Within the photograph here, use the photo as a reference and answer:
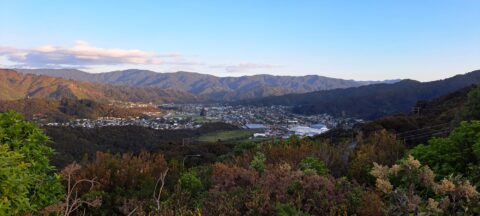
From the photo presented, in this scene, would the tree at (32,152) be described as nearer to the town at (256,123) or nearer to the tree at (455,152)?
the tree at (455,152)

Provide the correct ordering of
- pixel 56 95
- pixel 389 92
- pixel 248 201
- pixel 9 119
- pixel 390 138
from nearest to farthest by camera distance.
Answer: pixel 248 201, pixel 9 119, pixel 390 138, pixel 389 92, pixel 56 95

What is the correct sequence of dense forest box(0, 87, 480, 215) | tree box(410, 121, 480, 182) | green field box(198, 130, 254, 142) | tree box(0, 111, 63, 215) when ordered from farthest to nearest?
green field box(198, 130, 254, 142)
tree box(410, 121, 480, 182)
tree box(0, 111, 63, 215)
dense forest box(0, 87, 480, 215)

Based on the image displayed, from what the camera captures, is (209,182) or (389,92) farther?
(389,92)

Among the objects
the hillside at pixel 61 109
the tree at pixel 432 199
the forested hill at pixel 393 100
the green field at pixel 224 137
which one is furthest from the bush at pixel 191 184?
the hillside at pixel 61 109

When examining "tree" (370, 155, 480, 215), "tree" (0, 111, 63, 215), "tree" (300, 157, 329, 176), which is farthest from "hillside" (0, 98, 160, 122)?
"tree" (370, 155, 480, 215)

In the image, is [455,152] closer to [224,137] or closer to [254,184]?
[254,184]

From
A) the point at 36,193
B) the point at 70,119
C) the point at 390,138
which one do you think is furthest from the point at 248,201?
the point at 70,119

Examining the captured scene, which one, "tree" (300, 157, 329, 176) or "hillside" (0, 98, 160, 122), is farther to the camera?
"hillside" (0, 98, 160, 122)

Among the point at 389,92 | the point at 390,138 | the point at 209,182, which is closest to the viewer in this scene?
the point at 209,182

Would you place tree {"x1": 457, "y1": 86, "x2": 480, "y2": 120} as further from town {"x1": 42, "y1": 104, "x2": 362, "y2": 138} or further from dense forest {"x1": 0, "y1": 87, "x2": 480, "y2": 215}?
town {"x1": 42, "y1": 104, "x2": 362, "y2": 138}

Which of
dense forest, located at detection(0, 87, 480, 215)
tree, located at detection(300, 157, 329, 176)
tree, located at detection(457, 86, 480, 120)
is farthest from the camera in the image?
tree, located at detection(457, 86, 480, 120)

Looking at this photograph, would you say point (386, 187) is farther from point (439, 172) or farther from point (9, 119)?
point (9, 119)
